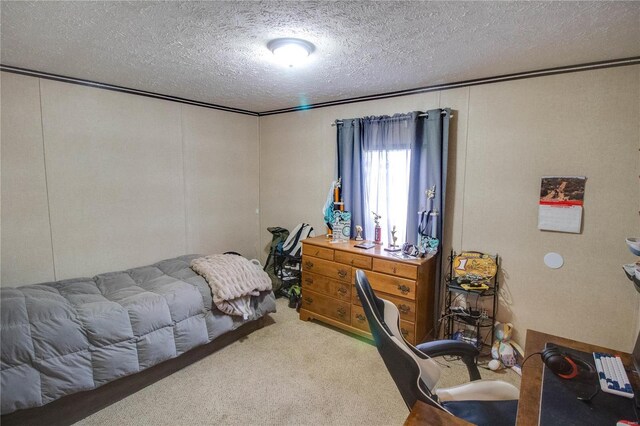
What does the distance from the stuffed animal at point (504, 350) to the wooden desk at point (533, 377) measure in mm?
1119

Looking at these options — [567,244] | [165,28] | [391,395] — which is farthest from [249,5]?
[567,244]

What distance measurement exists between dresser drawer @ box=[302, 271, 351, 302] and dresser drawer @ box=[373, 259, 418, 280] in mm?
389

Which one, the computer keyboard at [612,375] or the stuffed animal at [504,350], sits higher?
the computer keyboard at [612,375]

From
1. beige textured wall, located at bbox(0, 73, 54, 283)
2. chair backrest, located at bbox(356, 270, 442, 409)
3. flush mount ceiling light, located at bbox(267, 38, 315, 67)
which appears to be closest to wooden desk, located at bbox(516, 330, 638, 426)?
chair backrest, located at bbox(356, 270, 442, 409)

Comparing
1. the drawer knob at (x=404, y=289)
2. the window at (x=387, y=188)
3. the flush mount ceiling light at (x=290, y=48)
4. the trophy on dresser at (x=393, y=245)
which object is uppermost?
the flush mount ceiling light at (x=290, y=48)

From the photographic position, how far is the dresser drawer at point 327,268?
3.00 m

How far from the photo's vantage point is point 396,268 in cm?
269

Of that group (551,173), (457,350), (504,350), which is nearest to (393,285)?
(504,350)

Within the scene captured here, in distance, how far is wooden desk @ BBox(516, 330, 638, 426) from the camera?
1.08 meters

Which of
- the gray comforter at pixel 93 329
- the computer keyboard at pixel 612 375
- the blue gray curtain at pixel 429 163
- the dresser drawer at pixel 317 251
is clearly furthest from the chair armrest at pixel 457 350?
the gray comforter at pixel 93 329

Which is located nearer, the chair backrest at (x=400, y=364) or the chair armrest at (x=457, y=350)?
the chair backrest at (x=400, y=364)

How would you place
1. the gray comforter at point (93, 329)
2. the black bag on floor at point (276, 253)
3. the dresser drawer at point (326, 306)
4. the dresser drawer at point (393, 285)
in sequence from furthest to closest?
1. the black bag on floor at point (276, 253)
2. the dresser drawer at point (326, 306)
3. the dresser drawer at point (393, 285)
4. the gray comforter at point (93, 329)

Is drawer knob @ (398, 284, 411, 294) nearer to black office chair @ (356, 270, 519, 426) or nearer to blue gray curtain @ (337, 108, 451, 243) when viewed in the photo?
blue gray curtain @ (337, 108, 451, 243)

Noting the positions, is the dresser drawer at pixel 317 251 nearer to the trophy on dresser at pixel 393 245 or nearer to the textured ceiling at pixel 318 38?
the trophy on dresser at pixel 393 245
